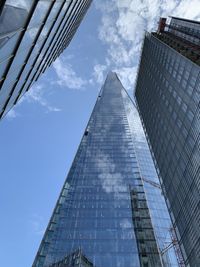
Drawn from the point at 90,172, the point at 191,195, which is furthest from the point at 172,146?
the point at 90,172

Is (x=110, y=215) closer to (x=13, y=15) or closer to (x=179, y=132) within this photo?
(x=179, y=132)

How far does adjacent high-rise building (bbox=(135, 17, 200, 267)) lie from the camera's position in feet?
119

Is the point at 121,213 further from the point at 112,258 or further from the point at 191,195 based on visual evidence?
the point at 191,195

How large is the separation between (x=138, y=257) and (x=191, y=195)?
30826 millimetres

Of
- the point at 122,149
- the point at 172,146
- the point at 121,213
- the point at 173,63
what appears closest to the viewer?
the point at 172,146

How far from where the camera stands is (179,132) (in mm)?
43969

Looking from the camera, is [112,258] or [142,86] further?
[142,86]

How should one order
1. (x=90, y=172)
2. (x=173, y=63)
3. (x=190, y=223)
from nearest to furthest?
1. (x=190, y=223)
2. (x=173, y=63)
3. (x=90, y=172)

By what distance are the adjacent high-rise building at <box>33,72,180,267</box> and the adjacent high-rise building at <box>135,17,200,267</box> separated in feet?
73.4

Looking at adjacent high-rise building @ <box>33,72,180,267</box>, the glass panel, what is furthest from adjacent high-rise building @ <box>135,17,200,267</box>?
the glass panel

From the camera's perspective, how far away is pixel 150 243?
67.8 metres

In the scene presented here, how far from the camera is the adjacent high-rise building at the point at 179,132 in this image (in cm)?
3625

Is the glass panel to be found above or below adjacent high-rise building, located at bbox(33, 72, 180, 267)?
above

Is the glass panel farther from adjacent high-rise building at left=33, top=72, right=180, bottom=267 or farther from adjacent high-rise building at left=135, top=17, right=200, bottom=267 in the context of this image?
adjacent high-rise building at left=33, top=72, right=180, bottom=267
